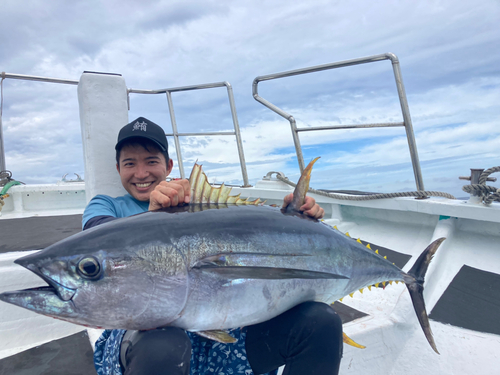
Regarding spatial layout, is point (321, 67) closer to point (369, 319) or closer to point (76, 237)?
point (369, 319)

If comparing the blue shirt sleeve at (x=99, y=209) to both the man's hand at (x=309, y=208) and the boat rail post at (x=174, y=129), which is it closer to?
the man's hand at (x=309, y=208)

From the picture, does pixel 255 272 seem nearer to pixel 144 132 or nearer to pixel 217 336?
pixel 217 336

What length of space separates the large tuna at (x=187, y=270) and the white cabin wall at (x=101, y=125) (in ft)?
4.36

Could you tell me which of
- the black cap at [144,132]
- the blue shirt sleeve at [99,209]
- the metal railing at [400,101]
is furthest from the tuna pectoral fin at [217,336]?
the metal railing at [400,101]

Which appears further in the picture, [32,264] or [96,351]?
[96,351]

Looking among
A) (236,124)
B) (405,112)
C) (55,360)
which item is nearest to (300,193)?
(55,360)

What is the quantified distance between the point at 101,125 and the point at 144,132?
761 millimetres

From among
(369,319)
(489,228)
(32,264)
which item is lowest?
(369,319)

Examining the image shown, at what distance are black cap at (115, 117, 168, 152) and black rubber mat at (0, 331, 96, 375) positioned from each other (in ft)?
3.76

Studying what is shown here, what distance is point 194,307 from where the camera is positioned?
94 centimetres

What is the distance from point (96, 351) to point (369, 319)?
1.46 meters

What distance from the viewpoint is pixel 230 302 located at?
0.96 metres

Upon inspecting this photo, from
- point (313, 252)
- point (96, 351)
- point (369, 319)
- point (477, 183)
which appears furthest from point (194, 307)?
point (477, 183)

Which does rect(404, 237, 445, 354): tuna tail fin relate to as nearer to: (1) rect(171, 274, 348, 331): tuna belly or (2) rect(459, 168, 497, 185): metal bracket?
(1) rect(171, 274, 348, 331): tuna belly
